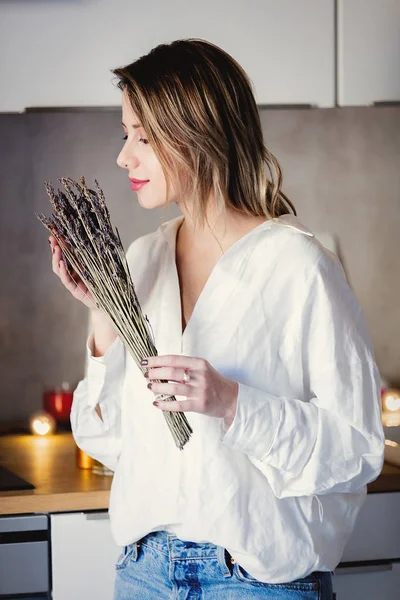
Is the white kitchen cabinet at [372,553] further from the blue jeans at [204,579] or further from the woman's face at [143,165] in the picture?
the woman's face at [143,165]

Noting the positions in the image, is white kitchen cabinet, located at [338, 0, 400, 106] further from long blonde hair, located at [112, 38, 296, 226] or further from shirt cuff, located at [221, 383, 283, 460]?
shirt cuff, located at [221, 383, 283, 460]

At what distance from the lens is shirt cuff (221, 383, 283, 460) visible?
1185mm

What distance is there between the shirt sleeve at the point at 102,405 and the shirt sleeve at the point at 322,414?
25 centimetres

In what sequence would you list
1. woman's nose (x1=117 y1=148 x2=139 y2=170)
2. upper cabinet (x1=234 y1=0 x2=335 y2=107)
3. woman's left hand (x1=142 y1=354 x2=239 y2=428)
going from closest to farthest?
woman's left hand (x1=142 y1=354 x2=239 y2=428) → woman's nose (x1=117 y1=148 x2=139 y2=170) → upper cabinet (x1=234 y1=0 x2=335 y2=107)

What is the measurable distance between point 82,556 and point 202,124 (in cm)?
99

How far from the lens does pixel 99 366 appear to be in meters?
1.41

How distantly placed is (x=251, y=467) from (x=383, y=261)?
121 cm

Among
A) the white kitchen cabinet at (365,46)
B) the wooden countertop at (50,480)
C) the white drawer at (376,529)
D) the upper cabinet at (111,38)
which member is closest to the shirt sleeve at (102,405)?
the wooden countertop at (50,480)

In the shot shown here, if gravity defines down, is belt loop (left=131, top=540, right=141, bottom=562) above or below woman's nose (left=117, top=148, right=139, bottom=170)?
below

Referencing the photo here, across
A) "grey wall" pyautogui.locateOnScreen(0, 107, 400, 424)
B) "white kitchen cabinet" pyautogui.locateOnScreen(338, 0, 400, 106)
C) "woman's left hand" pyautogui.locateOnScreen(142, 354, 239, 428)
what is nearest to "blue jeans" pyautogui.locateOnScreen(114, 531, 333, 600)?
"woman's left hand" pyautogui.locateOnScreen(142, 354, 239, 428)

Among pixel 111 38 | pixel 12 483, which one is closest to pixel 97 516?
pixel 12 483

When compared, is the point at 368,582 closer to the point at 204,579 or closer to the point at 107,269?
the point at 204,579

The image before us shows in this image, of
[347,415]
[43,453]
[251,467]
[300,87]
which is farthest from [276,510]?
[300,87]

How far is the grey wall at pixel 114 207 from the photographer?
2.26 meters
